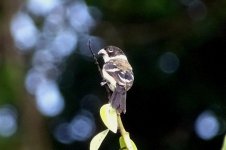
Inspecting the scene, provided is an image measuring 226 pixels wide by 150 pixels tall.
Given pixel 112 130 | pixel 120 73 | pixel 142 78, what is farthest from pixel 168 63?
pixel 112 130

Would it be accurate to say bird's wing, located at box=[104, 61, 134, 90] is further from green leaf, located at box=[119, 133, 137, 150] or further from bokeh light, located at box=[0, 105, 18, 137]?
bokeh light, located at box=[0, 105, 18, 137]

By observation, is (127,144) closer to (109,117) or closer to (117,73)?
(109,117)

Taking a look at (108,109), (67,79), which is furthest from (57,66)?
(108,109)

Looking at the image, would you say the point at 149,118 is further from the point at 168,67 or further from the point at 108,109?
the point at 108,109

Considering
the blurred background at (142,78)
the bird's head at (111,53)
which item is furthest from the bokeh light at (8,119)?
the bird's head at (111,53)

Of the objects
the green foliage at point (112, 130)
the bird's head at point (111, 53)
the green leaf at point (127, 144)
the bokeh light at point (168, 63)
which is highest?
the bokeh light at point (168, 63)

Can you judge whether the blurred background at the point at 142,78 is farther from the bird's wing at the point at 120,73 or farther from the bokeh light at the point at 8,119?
the bird's wing at the point at 120,73

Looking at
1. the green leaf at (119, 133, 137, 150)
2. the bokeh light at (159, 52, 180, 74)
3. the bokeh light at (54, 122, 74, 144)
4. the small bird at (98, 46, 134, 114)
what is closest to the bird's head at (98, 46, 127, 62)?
the small bird at (98, 46, 134, 114)
